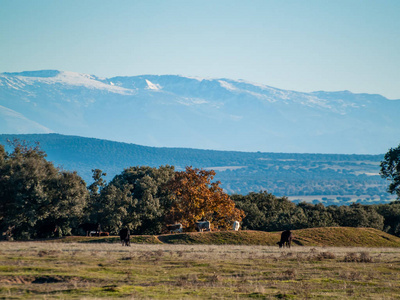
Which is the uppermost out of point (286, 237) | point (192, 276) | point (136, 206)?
point (192, 276)

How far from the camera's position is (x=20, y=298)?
22938mm

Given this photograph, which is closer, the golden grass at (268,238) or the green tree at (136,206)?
the golden grass at (268,238)

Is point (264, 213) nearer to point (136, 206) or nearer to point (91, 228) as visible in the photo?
point (136, 206)

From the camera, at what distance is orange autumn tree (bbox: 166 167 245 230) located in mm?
69062

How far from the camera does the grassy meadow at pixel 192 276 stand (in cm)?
2502

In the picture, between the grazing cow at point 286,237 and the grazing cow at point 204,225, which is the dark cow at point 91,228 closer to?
the grazing cow at point 204,225

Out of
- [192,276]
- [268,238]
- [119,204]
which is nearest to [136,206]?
[119,204]

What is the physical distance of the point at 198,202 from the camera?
6894 cm

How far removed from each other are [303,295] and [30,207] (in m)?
48.0

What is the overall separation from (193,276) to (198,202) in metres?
39.3

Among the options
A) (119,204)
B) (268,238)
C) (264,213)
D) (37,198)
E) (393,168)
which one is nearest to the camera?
(268,238)

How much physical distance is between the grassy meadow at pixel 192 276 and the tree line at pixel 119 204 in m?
27.5

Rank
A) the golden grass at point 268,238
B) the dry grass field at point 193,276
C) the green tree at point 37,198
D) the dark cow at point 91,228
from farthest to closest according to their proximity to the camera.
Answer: the dark cow at point 91,228, the green tree at point 37,198, the golden grass at point 268,238, the dry grass field at point 193,276

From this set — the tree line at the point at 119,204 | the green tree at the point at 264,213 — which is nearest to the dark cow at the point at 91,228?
the tree line at the point at 119,204
